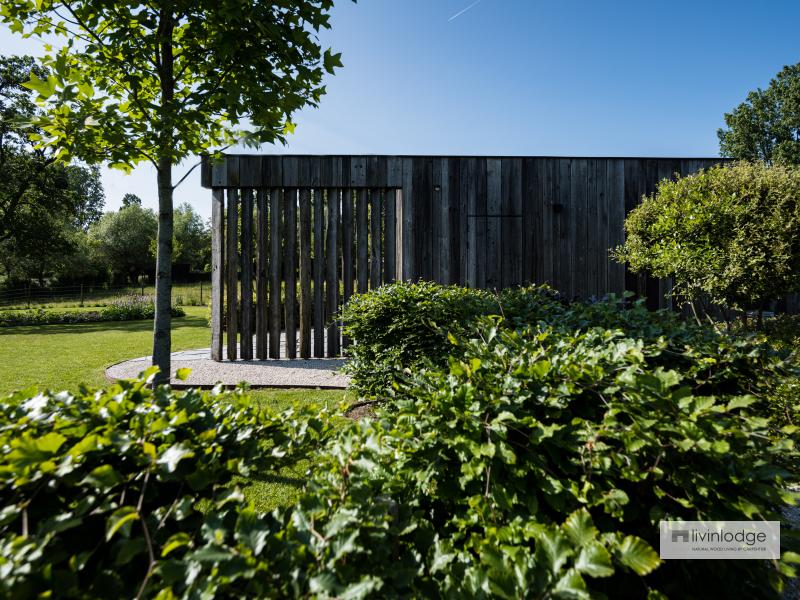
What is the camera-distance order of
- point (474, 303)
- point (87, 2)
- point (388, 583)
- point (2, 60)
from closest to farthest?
point (388, 583) → point (87, 2) → point (474, 303) → point (2, 60)

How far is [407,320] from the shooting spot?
11.5ft

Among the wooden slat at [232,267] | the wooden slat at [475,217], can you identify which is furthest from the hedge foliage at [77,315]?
the wooden slat at [475,217]

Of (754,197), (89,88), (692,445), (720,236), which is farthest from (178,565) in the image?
(754,197)

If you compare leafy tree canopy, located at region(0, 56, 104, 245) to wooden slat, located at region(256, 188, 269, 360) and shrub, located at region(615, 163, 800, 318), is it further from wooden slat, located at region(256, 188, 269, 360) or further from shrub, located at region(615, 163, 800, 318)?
shrub, located at region(615, 163, 800, 318)

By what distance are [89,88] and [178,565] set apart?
10.3 feet

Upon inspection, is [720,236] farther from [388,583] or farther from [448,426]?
[388,583]

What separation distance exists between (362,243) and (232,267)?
2.37m

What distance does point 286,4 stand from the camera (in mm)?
2633

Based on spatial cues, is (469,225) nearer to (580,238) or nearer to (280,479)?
(580,238)

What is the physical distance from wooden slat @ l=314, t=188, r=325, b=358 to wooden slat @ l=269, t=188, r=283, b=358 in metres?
0.65

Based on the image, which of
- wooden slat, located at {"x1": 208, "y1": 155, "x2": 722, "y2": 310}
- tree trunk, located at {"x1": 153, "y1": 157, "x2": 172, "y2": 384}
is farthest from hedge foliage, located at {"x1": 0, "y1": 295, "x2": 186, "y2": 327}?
tree trunk, located at {"x1": 153, "y1": 157, "x2": 172, "y2": 384}

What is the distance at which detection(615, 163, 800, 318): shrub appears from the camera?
17.1 ft

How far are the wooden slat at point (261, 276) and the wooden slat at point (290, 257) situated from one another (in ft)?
1.19

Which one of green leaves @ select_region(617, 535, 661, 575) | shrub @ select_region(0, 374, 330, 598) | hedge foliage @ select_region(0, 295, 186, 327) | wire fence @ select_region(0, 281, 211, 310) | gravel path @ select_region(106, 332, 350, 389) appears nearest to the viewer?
shrub @ select_region(0, 374, 330, 598)
